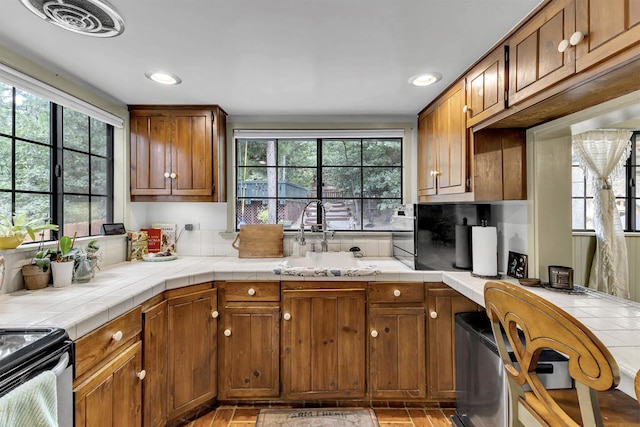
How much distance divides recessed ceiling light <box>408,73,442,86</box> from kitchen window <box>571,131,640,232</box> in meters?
1.30

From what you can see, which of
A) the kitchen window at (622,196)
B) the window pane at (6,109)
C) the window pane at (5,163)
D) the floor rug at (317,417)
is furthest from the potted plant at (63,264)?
the kitchen window at (622,196)

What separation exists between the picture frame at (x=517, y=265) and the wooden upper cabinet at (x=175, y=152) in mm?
2129

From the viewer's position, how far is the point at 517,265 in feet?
6.06

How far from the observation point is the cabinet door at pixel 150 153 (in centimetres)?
241

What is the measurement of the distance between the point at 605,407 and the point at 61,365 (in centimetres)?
185

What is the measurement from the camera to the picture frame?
1795mm

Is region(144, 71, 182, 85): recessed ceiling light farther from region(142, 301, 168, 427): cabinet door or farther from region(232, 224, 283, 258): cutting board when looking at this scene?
region(142, 301, 168, 427): cabinet door

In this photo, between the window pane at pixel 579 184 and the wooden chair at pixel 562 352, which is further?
the window pane at pixel 579 184

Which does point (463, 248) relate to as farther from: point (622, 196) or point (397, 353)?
point (622, 196)

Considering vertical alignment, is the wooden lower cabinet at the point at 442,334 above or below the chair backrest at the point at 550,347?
below

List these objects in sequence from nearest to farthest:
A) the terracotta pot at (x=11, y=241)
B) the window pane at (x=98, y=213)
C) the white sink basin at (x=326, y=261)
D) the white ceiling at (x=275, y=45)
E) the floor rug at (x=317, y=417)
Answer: the white ceiling at (x=275, y=45)
the terracotta pot at (x=11, y=241)
the floor rug at (x=317, y=417)
the window pane at (x=98, y=213)
the white sink basin at (x=326, y=261)

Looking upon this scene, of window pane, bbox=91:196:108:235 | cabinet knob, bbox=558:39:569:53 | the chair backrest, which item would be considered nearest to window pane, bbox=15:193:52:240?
window pane, bbox=91:196:108:235

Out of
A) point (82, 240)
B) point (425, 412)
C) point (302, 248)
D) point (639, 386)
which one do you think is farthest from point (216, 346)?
point (639, 386)

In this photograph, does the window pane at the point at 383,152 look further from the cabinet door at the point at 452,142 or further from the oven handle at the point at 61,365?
the oven handle at the point at 61,365
